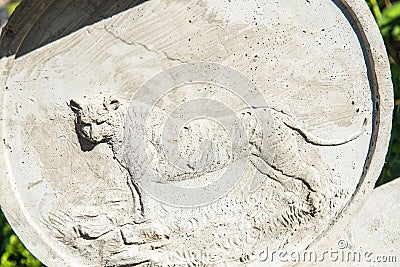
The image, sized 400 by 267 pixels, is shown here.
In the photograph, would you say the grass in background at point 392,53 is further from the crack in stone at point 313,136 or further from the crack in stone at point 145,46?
the crack in stone at point 145,46

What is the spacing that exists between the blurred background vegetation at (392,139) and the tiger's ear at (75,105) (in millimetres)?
1004

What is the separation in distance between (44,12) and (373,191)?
3.72 ft

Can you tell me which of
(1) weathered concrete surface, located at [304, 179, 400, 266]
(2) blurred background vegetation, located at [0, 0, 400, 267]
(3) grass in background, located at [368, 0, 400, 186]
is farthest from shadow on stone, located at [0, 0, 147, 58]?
(3) grass in background, located at [368, 0, 400, 186]

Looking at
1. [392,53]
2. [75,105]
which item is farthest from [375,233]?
[75,105]

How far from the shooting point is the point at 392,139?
2264 mm

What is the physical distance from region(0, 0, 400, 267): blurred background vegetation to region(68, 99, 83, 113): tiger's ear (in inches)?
39.5

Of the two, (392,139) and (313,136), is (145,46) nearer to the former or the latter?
(313,136)

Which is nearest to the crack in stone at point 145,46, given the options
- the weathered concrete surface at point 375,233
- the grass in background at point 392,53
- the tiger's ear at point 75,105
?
the tiger's ear at point 75,105

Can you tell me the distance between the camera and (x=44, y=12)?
1.45m

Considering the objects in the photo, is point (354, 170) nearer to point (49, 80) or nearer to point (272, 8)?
point (272, 8)

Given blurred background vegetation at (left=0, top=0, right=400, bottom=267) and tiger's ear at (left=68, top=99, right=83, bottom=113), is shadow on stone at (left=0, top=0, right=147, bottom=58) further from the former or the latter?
blurred background vegetation at (left=0, top=0, right=400, bottom=267)

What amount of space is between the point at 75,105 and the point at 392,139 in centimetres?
134

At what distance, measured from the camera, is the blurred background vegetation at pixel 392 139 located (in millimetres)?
2215

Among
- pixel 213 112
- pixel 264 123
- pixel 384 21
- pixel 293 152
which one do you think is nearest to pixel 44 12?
pixel 213 112
